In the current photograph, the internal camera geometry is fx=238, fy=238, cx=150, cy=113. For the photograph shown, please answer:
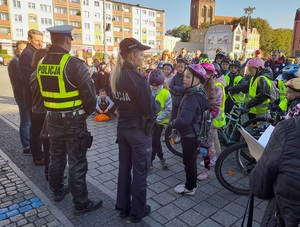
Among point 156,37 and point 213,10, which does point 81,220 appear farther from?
point 213,10

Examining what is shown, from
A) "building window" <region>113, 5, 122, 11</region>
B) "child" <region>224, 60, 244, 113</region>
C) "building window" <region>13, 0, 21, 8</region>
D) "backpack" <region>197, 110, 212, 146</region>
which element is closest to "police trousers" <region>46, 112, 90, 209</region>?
"backpack" <region>197, 110, 212, 146</region>

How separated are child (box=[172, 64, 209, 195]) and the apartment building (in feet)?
122

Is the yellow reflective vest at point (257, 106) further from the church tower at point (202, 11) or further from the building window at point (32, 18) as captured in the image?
the church tower at point (202, 11)

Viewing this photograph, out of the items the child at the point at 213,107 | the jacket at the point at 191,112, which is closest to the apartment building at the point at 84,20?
the child at the point at 213,107

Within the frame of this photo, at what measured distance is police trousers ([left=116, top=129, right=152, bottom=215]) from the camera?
2783mm

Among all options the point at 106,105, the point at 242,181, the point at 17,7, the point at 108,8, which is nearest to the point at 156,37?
the point at 108,8

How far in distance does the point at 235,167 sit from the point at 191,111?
1.63 metres

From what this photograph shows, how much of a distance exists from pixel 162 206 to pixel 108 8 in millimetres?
63532

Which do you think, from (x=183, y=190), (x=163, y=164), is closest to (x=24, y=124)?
(x=163, y=164)

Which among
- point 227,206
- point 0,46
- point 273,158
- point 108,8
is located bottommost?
point 227,206

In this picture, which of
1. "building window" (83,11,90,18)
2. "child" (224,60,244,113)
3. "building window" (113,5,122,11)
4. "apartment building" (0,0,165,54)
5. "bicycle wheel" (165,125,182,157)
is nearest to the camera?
"bicycle wheel" (165,125,182,157)

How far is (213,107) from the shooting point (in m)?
4.28

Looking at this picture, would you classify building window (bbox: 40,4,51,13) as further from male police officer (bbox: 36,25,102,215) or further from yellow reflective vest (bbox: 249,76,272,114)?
male police officer (bbox: 36,25,102,215)

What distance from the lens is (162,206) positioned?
3.27 metres
